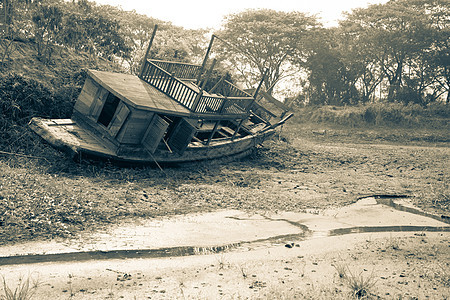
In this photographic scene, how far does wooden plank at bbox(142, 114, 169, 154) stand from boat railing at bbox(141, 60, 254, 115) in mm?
1208

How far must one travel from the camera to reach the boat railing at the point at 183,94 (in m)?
12.1

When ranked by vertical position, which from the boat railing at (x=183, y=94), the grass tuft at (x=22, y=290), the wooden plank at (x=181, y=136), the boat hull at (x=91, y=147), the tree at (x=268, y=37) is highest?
the tree at (x=268, y=37)

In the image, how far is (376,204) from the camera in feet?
33.9

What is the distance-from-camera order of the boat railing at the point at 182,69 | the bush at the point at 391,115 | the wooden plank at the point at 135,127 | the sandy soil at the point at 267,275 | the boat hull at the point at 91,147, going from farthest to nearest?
the bush at the point at 391,115
the boat railing at the point at 182,69
the wooden plank at the point at 135,127
the boat hull at the point at 91,147
the sandy soil at the point at 267,275

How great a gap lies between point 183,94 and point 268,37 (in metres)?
21.3

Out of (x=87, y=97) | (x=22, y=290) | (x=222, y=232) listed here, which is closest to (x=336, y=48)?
(x=87, y=97)

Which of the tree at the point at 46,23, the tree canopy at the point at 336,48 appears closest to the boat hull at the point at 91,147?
the tree at the point at 46,23

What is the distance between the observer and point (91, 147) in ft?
33.3

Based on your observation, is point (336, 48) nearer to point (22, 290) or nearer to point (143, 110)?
point (143, 110)

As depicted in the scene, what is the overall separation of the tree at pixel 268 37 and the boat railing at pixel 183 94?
18.9 m

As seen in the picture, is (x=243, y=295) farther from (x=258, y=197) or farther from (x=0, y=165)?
(x=0, y=165)

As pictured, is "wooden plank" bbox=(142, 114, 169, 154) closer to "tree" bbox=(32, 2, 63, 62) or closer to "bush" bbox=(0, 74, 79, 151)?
"bush" bbox=(0, 74, 79, 151)

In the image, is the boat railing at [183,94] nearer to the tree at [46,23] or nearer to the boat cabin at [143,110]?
the boat cabin at [143,110]

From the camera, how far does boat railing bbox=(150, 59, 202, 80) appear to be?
45.5ft
